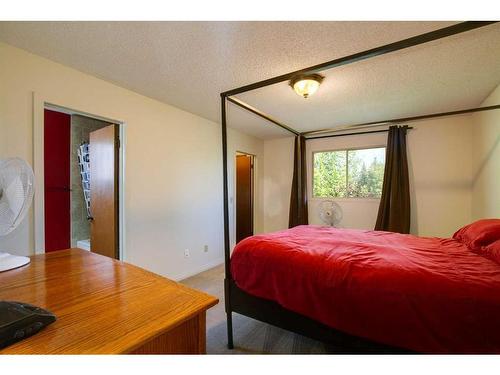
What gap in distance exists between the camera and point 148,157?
2.72 m

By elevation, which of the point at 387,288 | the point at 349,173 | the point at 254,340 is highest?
the point at 349,173

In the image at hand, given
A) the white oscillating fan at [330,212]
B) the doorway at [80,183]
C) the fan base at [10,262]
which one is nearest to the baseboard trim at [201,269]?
the doorway at [80,183]

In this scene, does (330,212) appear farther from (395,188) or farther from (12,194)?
(12,194)

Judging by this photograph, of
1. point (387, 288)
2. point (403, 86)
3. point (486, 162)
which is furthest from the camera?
point (486, 162)

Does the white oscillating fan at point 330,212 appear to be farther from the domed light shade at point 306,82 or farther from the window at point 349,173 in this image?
the domed light shade at point 306,82

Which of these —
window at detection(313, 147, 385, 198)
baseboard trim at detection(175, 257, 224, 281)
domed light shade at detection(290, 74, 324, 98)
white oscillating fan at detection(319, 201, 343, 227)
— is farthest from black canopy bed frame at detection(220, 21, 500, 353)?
window at detection(313, 147, 385, 198)

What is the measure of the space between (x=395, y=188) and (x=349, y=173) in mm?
803

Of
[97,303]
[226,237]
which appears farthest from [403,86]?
[97,303]

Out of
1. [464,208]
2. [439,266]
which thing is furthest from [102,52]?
[464,208]

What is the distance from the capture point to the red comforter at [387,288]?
1159mm

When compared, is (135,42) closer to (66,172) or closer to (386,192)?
(66,172)

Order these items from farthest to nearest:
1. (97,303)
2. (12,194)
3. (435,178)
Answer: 1. (435,178)
2. (12,194)
3. (97,303)

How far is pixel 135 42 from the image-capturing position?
167 centimetres

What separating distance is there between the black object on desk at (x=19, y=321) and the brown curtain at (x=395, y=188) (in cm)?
386
